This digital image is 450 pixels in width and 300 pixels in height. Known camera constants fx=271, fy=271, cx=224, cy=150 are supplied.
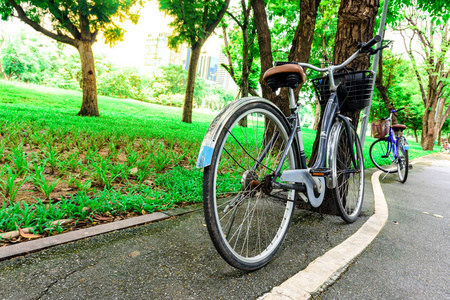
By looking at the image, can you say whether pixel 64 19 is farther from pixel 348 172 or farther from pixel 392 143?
pixel 392 143

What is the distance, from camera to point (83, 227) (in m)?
2.20

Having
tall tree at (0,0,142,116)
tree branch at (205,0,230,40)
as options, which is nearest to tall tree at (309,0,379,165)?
tall tree at (0,0,142,116)

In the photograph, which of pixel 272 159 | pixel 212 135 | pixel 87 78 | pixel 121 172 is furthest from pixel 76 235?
pixel 87 78

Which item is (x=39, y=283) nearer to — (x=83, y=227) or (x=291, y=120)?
(x=83, y=227)

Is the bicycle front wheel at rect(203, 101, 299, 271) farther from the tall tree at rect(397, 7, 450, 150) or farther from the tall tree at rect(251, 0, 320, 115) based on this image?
the tall tree at rect(397, 7, 450, 150)

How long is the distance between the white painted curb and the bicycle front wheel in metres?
0.24

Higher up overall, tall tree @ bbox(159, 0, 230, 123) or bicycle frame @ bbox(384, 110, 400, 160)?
tall tree @ bbox(159, 0, 230, 123)

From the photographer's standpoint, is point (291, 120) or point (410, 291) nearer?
point (410, 291)

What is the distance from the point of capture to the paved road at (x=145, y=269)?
57.6 inches

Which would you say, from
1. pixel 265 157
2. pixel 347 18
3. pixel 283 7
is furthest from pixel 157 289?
pixel 283 7

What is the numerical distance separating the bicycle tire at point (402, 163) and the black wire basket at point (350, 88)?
13.1 ft

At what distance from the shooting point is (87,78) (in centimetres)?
1011

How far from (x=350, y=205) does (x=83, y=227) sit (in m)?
2.98

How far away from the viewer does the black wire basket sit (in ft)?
8.57
